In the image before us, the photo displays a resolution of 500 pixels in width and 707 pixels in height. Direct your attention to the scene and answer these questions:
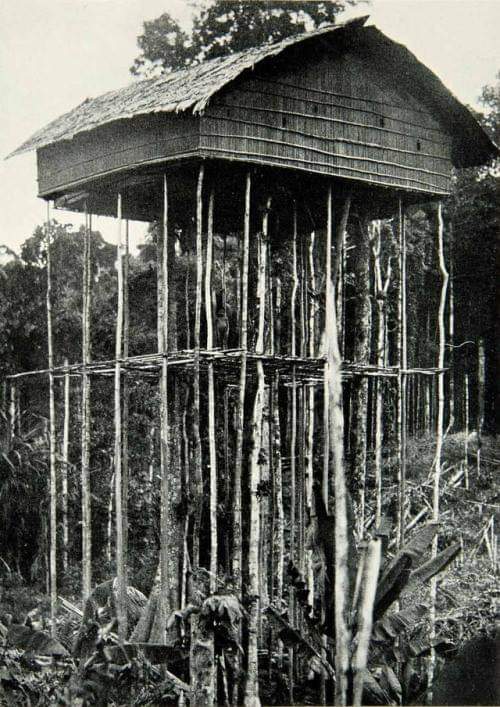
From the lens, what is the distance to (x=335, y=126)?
44.2 feet

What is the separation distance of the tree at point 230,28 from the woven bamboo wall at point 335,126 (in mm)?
10460

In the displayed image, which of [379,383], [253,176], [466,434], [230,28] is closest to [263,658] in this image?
[379,383]

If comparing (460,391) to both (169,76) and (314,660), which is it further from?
(314,660)

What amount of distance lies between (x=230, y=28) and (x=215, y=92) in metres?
13.3

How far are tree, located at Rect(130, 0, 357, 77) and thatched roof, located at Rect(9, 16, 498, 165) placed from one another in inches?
354

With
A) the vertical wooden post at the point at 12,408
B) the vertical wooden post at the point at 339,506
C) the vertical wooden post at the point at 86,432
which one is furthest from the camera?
the vertical wooden post at the point at 12,408

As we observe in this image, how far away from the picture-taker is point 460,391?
Answer: 28.4 m

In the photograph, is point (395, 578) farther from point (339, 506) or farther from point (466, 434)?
point (466, 434)

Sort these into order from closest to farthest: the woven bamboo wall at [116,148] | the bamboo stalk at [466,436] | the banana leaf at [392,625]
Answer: the banana leaf at [392,625] < the woven bamboo wall at [116,148] < the bamboo stalk at [466,436]

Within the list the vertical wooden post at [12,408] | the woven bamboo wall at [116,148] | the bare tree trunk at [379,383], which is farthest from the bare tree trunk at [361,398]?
the vertical wooden post at [12,408]

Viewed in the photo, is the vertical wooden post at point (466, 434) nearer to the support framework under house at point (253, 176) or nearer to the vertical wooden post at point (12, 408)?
the support framework under house at point (253, 176)

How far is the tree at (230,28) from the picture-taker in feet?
78.6

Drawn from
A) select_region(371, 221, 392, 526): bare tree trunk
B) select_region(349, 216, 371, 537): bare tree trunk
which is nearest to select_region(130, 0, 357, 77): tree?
select_region(371, 221, 392, 526): bare tree trunk

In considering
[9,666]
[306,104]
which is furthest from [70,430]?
[9,666]
